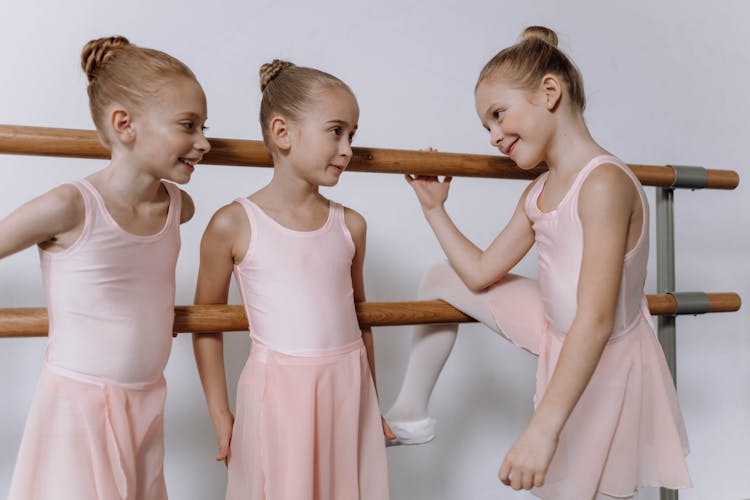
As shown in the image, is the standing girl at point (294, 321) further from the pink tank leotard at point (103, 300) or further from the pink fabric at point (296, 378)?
the pink tank leotard at point (103, 300)

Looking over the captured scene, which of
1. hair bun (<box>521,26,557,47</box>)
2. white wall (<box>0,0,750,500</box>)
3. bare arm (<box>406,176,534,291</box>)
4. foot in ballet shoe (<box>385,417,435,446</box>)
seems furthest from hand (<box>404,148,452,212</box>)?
white wall (<box>0,0,750,500</box>)

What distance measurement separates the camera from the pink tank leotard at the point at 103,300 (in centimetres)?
87

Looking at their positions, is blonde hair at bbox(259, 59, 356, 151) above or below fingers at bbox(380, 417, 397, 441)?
above

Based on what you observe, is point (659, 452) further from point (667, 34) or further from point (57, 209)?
point (667, 34)

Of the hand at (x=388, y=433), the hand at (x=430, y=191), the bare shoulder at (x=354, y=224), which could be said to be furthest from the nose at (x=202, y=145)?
the hand at (x=388, y=433)

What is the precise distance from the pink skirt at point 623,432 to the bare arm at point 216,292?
417mm

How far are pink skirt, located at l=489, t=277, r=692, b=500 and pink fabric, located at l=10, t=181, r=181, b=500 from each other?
512 mm

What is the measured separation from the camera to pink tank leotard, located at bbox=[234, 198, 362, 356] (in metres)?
1.01

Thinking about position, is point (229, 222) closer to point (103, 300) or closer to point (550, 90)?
point (103, 300)

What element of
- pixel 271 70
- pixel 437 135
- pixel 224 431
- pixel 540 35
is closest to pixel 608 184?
pixel 540 35

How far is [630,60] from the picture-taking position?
6.02 feet

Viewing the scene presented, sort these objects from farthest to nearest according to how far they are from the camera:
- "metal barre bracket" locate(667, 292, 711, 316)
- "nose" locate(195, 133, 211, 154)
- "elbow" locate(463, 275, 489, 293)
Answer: "metal barre bracket" locate(667, 292, 711, 316)
"elbow" locate(463, 275, 489, 293)
"nose" locate(195, 133, 211, 154)

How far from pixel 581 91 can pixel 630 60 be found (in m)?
0.89

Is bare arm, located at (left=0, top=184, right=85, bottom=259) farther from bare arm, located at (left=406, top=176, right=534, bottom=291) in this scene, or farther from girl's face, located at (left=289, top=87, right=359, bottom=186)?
bare arm, located at (left=406, top=176, right=534, bottom=291)
